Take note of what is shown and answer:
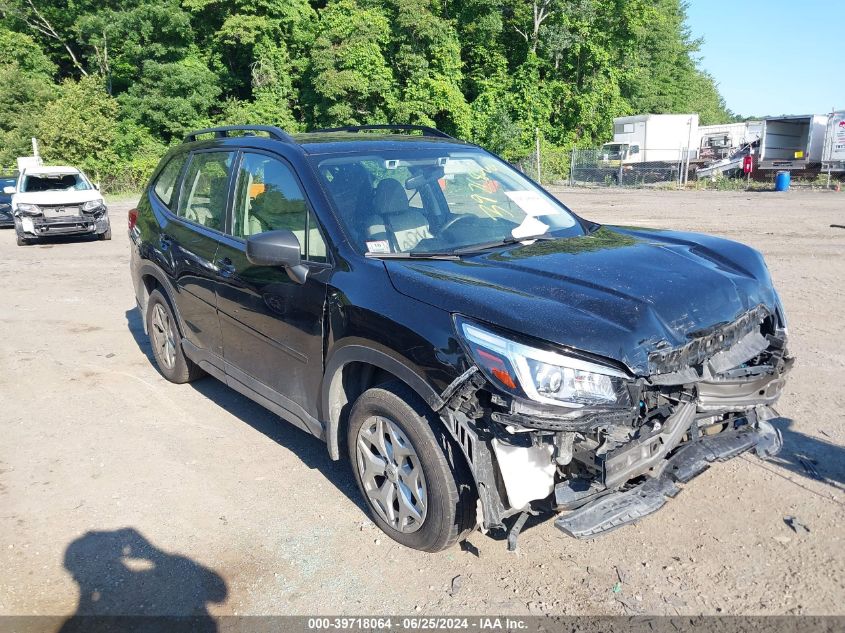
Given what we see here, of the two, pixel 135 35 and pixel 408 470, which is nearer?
pixel 408 470

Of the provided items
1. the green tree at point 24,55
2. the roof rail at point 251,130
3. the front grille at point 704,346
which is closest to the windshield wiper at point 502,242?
the front grille at point 704,346

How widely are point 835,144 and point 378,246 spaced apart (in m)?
32.5

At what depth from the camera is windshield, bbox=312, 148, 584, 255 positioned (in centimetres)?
372

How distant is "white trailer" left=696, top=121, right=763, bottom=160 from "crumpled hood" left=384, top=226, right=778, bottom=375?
122ft

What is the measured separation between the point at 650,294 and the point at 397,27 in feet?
145

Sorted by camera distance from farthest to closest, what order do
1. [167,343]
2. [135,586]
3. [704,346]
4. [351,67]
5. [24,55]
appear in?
[24,55] → [351,67] → [167,343] → [135,586] → [704,346]

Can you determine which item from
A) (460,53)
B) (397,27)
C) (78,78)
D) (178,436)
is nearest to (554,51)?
(460,53)

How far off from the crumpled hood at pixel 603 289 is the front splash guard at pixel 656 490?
1.73ft

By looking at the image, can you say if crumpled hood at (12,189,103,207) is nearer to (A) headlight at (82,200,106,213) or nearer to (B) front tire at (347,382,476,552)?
(A) headlight at (82,200,106,213)

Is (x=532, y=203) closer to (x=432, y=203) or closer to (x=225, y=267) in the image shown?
(x=432, y=203)

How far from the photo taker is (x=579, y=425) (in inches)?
105

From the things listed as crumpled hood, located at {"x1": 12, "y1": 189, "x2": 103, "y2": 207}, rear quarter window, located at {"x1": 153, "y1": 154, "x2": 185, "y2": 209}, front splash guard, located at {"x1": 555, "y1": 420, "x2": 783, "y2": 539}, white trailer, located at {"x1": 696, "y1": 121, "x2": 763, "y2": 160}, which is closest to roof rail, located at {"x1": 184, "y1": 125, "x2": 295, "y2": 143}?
rear quarter window, located at {"x1": 153, "y1": 154, "x2": 185, "y2": 209}

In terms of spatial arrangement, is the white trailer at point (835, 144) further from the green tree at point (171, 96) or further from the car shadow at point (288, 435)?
the green tree at point (171, 96)

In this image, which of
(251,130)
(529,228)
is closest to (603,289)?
(529,228)
